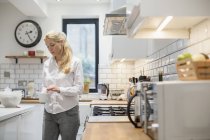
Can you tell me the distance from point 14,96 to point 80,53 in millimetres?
2054

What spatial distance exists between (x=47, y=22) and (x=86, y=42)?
0.69 meters

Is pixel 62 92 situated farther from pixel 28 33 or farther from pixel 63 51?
pixel 28 33

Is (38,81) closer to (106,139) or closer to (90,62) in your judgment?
(90,62)

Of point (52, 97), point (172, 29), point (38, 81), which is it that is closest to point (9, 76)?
point (38, 81)

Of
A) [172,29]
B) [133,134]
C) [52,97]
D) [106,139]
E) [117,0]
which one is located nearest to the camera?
[106,139]

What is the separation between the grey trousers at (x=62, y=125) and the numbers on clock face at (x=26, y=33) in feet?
7.75

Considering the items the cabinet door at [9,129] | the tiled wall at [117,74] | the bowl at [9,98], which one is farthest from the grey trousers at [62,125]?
the tiled wall at [117,74]

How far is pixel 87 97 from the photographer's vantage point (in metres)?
4.41

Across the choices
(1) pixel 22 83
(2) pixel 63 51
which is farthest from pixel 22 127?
(1) pixel 22 83

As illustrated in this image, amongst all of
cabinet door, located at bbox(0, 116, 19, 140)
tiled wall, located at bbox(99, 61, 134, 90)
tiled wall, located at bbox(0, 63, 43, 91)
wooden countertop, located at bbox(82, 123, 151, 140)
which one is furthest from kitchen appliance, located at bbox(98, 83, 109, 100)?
wooden countertop, located at bbox(82, 123, 151, 140)

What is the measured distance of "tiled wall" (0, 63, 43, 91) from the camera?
4.52m

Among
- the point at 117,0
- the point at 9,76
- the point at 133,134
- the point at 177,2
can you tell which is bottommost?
the point at 133,134

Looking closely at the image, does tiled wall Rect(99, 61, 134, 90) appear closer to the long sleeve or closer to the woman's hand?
the long sleeve

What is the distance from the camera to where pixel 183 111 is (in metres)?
1.07
